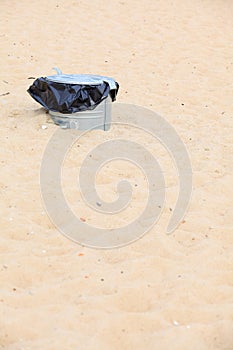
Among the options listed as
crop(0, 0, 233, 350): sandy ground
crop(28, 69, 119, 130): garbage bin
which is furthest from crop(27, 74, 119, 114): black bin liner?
crop(0, 0, 233, 350): sandy ground

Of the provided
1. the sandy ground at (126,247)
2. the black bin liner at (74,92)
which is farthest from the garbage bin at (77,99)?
the sandy ground at (126,247)

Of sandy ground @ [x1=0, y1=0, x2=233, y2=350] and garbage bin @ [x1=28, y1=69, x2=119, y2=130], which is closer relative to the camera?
sandy ground @ [x1=0, y1=0, x2=233, y2=350]

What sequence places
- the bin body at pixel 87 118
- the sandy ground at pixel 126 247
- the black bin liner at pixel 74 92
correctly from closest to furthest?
the sandy ground at pixel 126 247
the black bin liner at pixel 74 92
the bin body at pixel 87 118

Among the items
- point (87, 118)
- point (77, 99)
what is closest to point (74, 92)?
point (77, 99)

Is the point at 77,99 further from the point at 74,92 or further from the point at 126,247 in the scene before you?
the point at 126,247

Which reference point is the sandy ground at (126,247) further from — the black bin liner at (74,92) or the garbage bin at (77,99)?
the black bin liner at (74,92)

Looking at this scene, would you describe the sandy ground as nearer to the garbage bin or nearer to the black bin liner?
the garbage bin

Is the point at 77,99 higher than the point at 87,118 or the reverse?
higher
